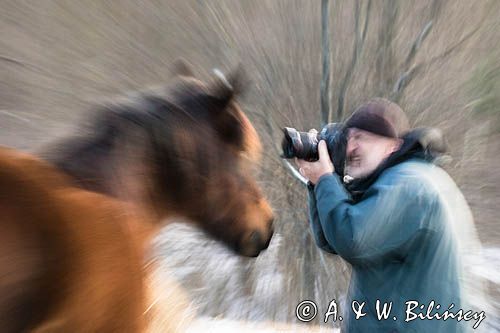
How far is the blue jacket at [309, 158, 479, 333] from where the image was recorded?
0.73 m

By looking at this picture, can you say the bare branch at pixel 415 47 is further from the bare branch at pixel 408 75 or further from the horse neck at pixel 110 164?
the horse neck at pixel 110 164

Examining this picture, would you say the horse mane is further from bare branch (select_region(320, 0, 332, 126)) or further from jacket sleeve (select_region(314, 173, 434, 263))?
bare branch (select_region(320, 0, 332, 126))

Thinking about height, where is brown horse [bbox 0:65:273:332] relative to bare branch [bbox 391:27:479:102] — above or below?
below

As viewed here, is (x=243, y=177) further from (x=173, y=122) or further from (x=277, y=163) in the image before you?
(x=277, y=163)

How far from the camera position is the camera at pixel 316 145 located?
3.02 ft

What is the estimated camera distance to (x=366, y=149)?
85 centimetres

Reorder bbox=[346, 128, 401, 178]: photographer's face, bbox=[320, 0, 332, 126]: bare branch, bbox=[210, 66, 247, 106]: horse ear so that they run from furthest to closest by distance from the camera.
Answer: bbox=[320, 0, 332, 126]: bare branch
bbox=[210, 66, 247, 106]: horse ear
bbox=[346, 128, 401, 178]: photographer's face

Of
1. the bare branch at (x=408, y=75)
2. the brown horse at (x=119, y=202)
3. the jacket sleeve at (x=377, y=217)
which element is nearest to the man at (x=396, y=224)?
the jacket sleeve at (x=377, y=217)

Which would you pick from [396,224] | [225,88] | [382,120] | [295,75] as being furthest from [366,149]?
[295,75]

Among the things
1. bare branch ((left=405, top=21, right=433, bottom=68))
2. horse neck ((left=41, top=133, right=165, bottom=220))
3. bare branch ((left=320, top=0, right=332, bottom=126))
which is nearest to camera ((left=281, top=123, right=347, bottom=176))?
horse neck ((left=41, top=133, right=165, bottom=220))

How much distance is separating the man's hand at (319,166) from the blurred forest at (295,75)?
40cm

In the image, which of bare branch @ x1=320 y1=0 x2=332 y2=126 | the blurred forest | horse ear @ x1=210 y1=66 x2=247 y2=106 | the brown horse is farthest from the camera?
bare branch @ x1=320 y1=0 x2=332 y2=126

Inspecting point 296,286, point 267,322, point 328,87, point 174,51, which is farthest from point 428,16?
point 267,322

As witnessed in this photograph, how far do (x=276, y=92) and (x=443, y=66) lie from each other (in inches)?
19.9
